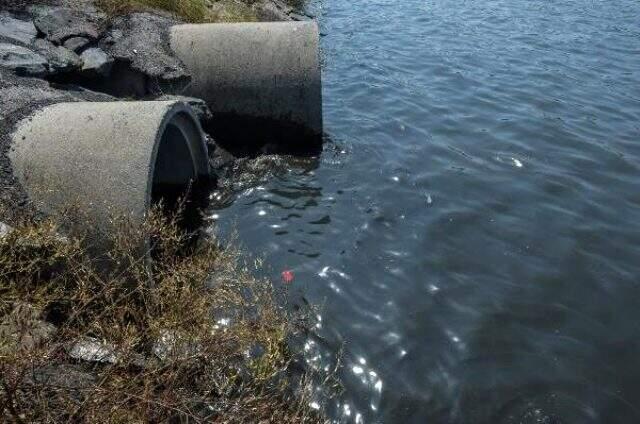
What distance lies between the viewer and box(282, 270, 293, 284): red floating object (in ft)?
20.3

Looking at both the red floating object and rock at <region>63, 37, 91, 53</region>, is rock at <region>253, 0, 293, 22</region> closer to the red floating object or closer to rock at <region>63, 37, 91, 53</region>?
rock at <region>63, 37, 91, 53</region>

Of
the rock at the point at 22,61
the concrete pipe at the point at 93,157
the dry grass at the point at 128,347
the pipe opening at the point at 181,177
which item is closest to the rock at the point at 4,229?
the dry grass at the point at 128,347

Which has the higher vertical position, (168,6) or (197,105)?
(168,6)

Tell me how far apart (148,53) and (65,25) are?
119 centimetres

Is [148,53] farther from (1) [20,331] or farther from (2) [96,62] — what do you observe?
(1) [20,331]

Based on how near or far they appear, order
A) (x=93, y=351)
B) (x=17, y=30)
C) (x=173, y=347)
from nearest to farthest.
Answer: (x=173, y=347), (x=93, y=351), (x=17, y=30)

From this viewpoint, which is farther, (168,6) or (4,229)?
(168,6)

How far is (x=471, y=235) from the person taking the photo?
697 cm

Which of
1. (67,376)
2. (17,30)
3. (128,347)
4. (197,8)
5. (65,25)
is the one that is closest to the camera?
(128,347)

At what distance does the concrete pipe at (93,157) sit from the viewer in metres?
5.10

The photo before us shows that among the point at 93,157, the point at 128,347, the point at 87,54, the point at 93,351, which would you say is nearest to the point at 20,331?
the point at 128,347

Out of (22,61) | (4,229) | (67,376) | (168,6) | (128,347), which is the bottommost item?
(67,376)

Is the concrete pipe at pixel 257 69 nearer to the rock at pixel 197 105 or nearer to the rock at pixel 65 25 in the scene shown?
the rock at pixel 197 105

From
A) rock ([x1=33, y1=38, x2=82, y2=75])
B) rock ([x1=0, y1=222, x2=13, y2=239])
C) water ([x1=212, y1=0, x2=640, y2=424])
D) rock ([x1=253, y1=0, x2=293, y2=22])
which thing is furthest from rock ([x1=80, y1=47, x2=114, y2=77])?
rock ([x1=253, y1=0, x2=293, y2=22])
